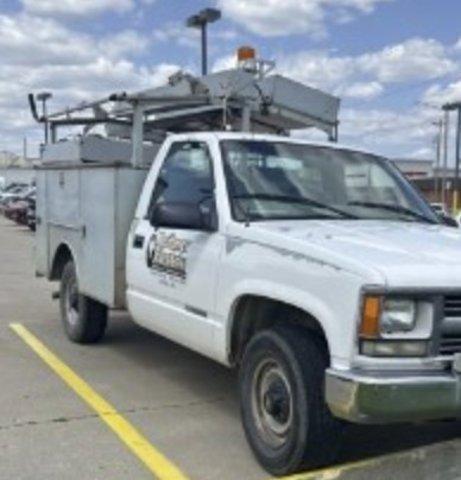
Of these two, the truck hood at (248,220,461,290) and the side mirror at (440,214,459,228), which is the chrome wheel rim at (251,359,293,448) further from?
the side mirror at (440,214,459,228)

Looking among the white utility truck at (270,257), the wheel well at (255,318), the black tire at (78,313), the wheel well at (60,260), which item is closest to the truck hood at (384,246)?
the white utility truck at (270,257)

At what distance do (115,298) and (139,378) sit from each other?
685 mm

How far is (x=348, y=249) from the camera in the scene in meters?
4.80

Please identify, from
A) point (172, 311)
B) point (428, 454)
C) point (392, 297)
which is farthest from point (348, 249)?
point (172, 311)

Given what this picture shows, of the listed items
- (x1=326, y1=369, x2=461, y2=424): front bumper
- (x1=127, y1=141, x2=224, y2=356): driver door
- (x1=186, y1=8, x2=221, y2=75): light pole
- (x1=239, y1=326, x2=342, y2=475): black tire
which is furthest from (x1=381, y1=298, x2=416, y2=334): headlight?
(x1=186, y1=8, x2=221, y2=75): light pole

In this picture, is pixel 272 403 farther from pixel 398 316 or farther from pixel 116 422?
pixel 116 422

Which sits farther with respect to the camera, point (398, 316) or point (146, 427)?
point (146, 427)

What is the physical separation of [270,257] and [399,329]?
3.30ft

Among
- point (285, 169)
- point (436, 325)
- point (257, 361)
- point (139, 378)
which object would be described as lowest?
point (139, 378)

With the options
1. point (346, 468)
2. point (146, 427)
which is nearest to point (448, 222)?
point (346, 468)

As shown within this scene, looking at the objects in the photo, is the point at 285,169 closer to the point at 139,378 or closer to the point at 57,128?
the point at 139,378

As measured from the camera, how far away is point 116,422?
618 centimetres

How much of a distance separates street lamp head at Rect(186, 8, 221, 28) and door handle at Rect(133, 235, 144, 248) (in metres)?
13.1

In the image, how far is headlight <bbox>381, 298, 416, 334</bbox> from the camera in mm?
4469
